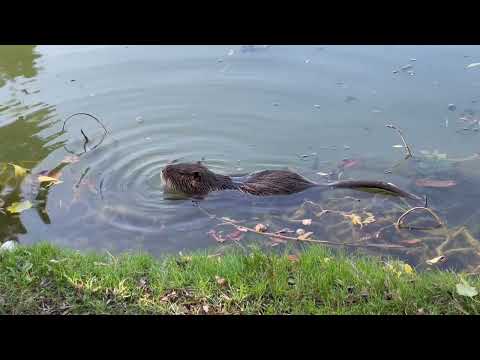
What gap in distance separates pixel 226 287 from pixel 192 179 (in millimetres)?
2244

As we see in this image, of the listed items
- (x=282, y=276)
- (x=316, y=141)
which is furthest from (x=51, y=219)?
(x=316, y=141)

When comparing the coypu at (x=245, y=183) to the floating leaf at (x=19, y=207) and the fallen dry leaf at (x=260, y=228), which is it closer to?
the fallen dry leaf at (x=260, y=228)

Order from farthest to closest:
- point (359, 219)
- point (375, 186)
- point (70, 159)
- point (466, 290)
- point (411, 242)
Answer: point (70, 159) → point (375, 186) → point (359, 219) → point (411, 242) → point (466, 290)

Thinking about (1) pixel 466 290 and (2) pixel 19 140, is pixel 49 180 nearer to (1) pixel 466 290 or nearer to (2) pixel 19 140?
(2) pixel 19 140

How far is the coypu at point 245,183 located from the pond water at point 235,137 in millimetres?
99

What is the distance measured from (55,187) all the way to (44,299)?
2336mm

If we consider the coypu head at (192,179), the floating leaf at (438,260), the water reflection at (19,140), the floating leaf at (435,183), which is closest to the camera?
the floating leaf at (438,260)

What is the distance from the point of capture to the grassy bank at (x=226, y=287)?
3.49 metres

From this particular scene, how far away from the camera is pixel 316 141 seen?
21.4 ft

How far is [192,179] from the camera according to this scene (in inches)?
228

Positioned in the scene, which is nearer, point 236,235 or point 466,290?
point 466,290

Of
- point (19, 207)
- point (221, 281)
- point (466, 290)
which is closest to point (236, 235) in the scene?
point (221, 281)

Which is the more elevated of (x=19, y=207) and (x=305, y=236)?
(x=19, y=207)

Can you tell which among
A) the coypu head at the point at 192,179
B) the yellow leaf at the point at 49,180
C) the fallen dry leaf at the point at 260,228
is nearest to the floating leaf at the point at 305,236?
the fallen dry leaf at the point at 260,228
